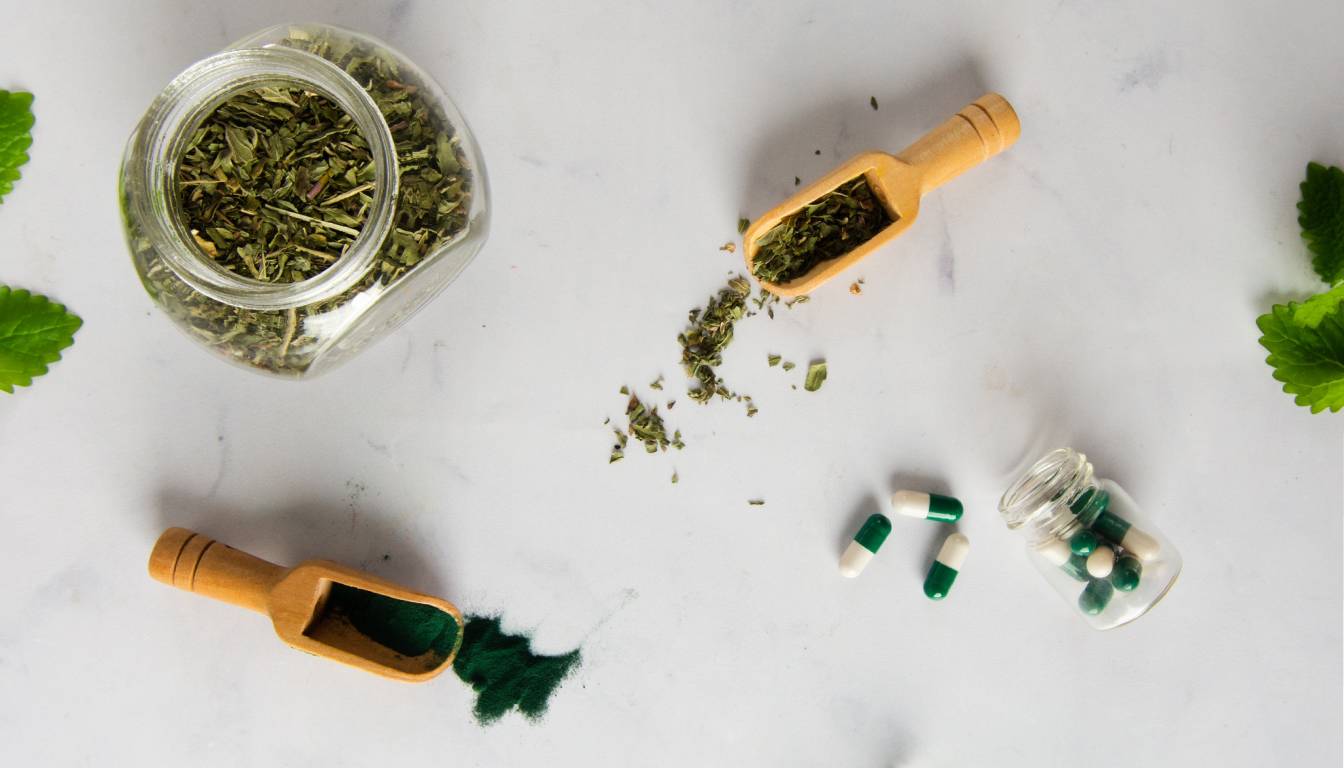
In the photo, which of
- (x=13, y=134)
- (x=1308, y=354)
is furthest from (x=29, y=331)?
(x=1308, y=354)

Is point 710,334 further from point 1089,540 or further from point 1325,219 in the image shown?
point 1325,219

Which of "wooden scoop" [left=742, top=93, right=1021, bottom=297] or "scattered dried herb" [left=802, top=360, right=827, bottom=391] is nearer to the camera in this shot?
"wooden scoop" [left=742, top=93, right=1021, bottom=297]

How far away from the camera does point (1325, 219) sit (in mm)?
1306

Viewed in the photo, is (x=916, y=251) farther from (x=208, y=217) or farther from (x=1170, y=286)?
(x=208, y=217)

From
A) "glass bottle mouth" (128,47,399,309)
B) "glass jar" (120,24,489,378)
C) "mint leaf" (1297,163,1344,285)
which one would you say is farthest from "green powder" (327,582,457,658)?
"mint leaf" (1297,163,1344,285)

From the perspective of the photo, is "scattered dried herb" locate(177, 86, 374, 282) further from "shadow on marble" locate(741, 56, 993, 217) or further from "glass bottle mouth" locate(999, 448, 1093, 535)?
"glass bottle mouth" locate(999, 448, 1093, 535)

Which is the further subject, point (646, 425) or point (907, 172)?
point (646, 425)

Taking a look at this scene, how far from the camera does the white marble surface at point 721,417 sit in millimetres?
1267

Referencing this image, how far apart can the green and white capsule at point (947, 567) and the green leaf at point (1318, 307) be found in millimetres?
576

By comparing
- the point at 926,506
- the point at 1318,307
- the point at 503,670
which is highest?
the point at 1318,307

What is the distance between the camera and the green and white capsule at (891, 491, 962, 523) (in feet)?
4.18

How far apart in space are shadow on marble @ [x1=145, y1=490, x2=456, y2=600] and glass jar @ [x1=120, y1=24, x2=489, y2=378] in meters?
0.25

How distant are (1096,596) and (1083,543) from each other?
86 millimetres

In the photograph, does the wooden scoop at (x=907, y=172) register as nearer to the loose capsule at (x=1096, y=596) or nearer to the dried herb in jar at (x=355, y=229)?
the dried herb in jar at (x=355, y=229)
